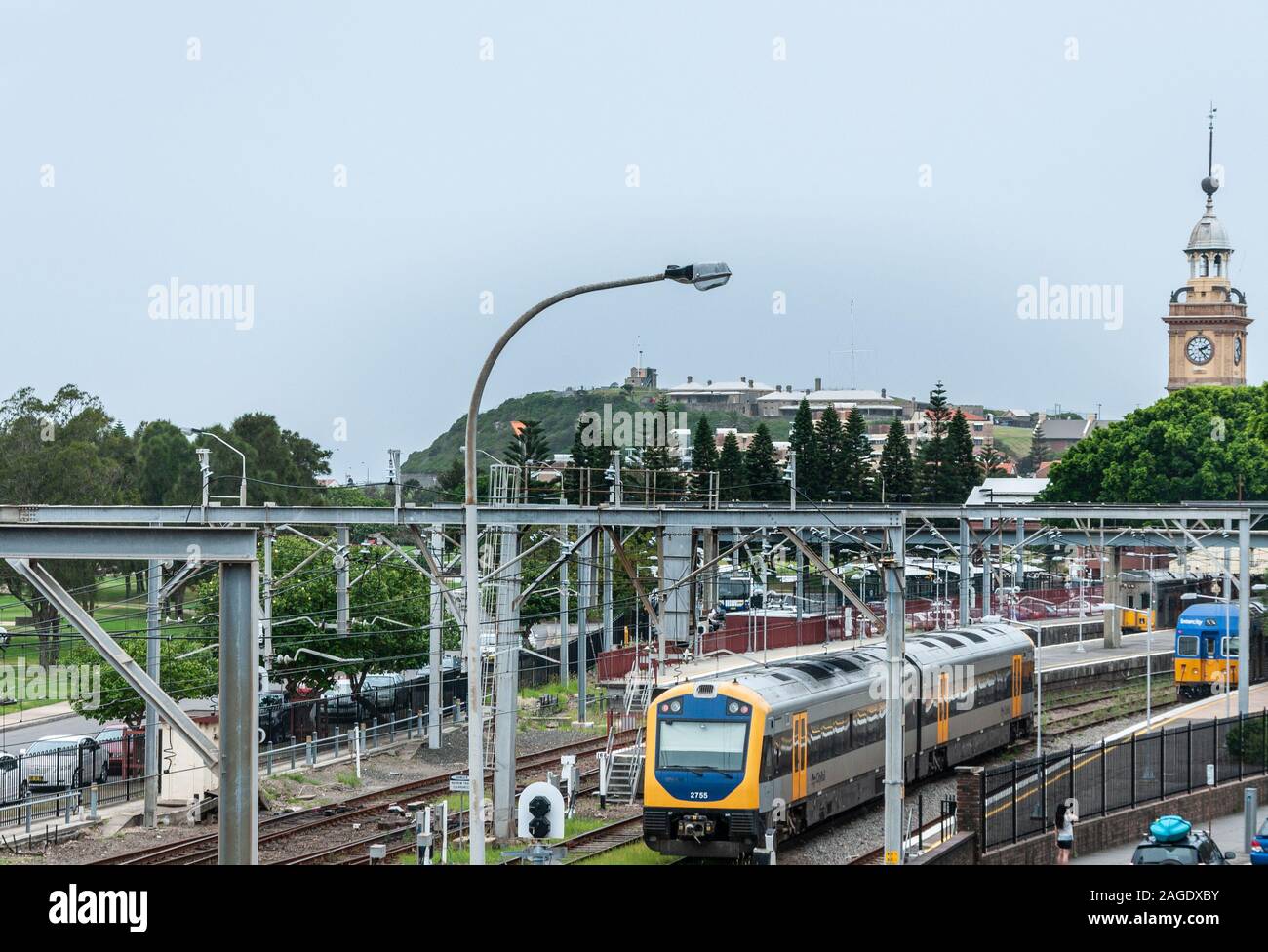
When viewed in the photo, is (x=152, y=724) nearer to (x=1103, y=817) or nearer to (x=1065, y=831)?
(x=1065, y=831)

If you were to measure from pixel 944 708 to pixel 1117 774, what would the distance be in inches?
210

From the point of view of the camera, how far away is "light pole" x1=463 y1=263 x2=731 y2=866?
16453 mm

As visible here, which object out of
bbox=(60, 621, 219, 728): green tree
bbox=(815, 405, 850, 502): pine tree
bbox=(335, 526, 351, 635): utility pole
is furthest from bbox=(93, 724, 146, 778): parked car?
bbox=(815, 405, 850, 502): pine tree

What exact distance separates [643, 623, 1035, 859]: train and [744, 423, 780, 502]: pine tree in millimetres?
64646

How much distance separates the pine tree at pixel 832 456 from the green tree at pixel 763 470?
10.3 ft

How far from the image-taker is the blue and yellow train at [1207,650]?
48.2 m

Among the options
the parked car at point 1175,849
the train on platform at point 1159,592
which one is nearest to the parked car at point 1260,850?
the parked car at point 1175,849

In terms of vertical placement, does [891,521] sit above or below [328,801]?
above

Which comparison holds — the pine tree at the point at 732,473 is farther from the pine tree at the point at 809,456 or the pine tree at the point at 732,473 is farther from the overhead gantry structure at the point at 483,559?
the overhead gantry structure at the point at 483,559

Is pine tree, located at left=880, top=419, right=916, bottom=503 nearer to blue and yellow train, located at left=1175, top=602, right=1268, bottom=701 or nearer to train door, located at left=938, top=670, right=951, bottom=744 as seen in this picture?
blue and yellow train, located at left=1175, top=602, right=1268, bottom=701

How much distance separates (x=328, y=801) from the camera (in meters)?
33.3
